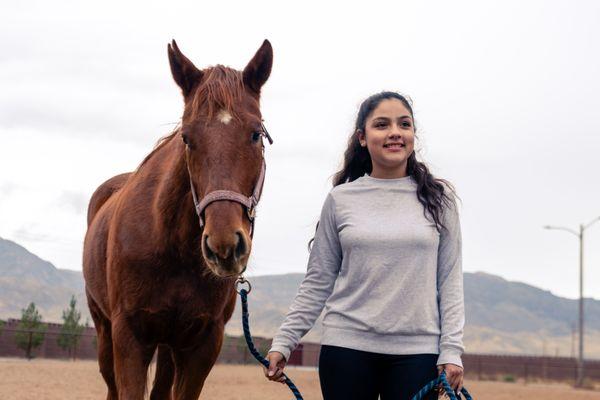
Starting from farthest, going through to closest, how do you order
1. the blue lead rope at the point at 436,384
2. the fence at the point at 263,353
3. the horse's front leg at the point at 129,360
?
the fence at the point at 263,353 < the horse's front leg at the point at 129,360 < the blue lead rope at the point at 436,384

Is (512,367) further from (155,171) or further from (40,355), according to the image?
(155,171)

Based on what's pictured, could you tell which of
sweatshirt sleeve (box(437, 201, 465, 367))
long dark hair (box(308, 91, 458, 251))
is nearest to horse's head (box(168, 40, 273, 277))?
long dark hair (box(308, 91, 458, 251))

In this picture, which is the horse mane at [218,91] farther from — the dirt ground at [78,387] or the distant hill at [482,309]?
the distant hill at [482,309]

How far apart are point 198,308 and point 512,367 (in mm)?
39072

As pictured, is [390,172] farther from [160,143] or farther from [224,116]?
[160,143]

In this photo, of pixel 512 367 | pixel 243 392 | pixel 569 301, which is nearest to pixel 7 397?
pixel 243 392

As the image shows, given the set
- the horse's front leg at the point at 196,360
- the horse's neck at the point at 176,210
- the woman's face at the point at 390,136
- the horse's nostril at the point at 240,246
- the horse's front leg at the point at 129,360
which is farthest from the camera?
the horse's front leg at the point at 196,360

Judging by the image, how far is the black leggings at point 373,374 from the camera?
124 inches

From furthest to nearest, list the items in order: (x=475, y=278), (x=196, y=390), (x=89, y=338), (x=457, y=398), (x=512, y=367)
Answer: (x=475, y=278) → (x=512, y=367) → (x=89, y=338) → (x=196, y=390) → (x=457, y=398)

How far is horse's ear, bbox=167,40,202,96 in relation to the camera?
3.98 m

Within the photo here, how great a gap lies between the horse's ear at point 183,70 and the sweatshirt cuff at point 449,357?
1.85m

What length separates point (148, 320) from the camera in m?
4.38

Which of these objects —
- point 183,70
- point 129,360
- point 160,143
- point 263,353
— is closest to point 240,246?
point 183,70

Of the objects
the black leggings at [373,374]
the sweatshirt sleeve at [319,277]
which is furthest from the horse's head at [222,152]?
the black leggings at [373,374]
